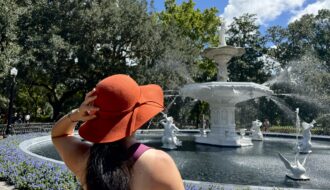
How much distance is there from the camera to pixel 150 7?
1299 inches

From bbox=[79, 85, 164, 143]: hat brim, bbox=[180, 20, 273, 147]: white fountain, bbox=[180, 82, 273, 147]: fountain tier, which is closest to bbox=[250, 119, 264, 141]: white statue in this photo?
bbox=[180, 20, 273, 147]: white fountain

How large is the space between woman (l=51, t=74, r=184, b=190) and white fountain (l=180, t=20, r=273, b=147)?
1509 centimetres

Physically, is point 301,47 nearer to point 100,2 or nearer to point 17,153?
point 100,2

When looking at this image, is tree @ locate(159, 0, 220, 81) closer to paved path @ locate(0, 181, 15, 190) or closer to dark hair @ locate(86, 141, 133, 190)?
paved path @ locate(0, 181, 15, 190)

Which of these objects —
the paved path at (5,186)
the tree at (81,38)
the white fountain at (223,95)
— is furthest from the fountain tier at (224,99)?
the tree at (81,38)

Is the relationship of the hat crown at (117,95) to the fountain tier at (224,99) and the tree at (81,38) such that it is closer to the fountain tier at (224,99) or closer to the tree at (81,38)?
the fountain tier at (224,99)

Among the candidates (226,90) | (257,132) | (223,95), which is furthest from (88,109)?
(257,132)

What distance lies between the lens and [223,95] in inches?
671

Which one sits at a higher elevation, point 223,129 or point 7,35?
point 7,35

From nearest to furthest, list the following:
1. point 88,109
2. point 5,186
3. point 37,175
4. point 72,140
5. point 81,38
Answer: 1. point 88,109
2. point 72,140
3. point 37,175
4. point 5,186
5. point 81,38

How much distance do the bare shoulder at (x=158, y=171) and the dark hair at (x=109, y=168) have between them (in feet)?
0.21

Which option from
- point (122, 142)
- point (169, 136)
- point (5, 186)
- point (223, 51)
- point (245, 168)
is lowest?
point (245, 168)

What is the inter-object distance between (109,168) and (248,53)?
4471 centimetres

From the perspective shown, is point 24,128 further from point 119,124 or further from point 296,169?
point 119,124
